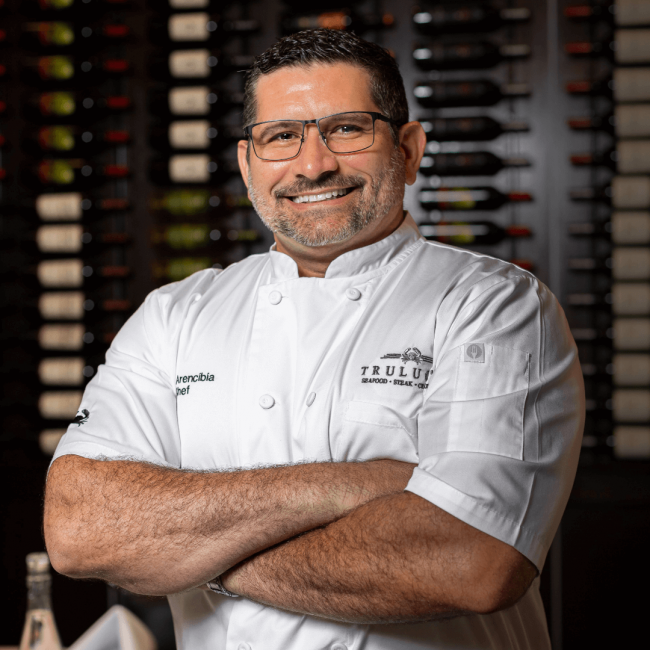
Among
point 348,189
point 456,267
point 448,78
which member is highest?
point 448,78

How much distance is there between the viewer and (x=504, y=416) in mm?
986

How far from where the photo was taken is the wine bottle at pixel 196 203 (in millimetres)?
2812

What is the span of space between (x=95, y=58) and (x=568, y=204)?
1.93 meters

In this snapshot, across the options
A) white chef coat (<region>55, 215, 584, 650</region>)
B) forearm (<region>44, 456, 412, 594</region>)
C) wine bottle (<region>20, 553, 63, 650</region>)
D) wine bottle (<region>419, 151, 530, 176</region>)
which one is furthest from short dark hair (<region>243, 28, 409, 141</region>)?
wine bottle (<region>419, 151, 530, 176</region>)

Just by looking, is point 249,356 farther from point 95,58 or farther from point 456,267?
point 95,58

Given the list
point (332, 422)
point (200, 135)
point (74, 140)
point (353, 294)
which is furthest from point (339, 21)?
point (332, 422)

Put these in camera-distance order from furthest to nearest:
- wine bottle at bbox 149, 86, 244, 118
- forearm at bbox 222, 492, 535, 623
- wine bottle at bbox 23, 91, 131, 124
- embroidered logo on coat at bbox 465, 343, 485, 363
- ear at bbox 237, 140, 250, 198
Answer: wine bottle at bbox 23, 91, 131, 124, wine bottle at bbox 149, 86, 244, 118, ear at bbox 237, 140, 250, 198, embroidered logo on coat at bbox 465, 343, 485, 363, forearm at bbox 222, 492, 535, 623

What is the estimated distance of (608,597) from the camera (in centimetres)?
248

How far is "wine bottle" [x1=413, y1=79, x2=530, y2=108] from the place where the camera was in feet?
8.64

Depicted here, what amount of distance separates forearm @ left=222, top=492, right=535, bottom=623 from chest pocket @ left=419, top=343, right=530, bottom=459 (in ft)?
0.35

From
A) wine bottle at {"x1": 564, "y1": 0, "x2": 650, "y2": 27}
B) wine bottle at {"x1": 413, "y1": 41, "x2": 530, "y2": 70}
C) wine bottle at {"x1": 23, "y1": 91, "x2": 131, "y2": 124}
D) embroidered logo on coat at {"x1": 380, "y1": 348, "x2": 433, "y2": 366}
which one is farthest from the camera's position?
wine bottle at {"x1": 23, "y1": 91, "x2": 131, "y2": 124}

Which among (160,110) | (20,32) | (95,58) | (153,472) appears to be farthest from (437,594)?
(20,32)

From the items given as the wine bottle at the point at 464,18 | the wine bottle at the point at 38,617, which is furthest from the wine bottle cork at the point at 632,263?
the wine bottle at the point at 38,617

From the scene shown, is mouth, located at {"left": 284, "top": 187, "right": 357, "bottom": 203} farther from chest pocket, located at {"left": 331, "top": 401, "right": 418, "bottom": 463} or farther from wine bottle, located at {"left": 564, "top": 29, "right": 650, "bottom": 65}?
wine bottle, located at {"left": 564, "top": 29, "right": 650, "bottom": 65}
